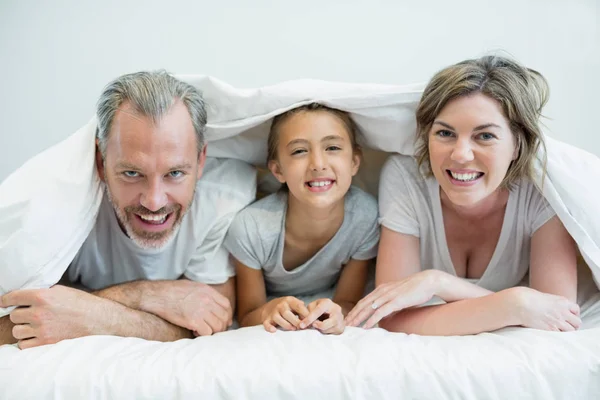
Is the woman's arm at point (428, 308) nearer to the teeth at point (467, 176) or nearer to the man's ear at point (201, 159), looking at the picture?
the teeth at point (467, 176)

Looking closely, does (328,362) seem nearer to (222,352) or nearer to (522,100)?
(222,352)

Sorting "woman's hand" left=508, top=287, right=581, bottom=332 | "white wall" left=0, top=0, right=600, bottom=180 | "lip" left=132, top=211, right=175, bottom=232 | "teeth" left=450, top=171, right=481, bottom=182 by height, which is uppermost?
"white wall" left=0, top=0, right=600, bottom=180

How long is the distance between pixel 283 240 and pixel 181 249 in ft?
0.75

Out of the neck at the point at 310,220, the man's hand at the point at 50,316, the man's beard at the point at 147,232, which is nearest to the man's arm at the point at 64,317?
the man's hand at the point at 50,316

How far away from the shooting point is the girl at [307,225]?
4.38ft

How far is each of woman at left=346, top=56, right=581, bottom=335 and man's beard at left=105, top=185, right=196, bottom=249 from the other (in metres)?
0.40

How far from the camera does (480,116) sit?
121cm

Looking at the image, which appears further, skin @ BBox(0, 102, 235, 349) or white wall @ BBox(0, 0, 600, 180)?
white wall @ BBox(0, 0, 600, 180)

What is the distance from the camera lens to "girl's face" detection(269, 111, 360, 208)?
4.33 feet

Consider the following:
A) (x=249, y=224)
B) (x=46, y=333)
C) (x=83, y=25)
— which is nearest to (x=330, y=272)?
(x=249, y=224)

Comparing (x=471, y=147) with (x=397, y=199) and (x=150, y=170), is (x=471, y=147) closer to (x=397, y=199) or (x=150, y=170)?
(x=397, y=199)

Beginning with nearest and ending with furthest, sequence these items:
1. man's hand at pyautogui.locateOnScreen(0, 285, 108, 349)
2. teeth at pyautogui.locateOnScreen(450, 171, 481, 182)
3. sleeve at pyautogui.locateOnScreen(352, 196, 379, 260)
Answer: man's hand at pyautogui.locateOnScreen(0, 285, 108, 349), teeth at pyautogui.locateOnScreen(450, 171, 481, 182), sleeve at pyautogui.locateOnScreen(352, 196, 379, 260)

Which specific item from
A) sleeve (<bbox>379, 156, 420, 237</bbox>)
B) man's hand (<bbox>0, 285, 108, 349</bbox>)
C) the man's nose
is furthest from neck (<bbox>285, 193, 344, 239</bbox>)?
man's hand (<bbox>0, 285, 108, 349</bbox>)

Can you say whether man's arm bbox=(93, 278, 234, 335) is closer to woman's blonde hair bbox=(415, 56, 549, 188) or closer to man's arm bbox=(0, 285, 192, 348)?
man's arm bbox=(0, 285, 192, 348)
